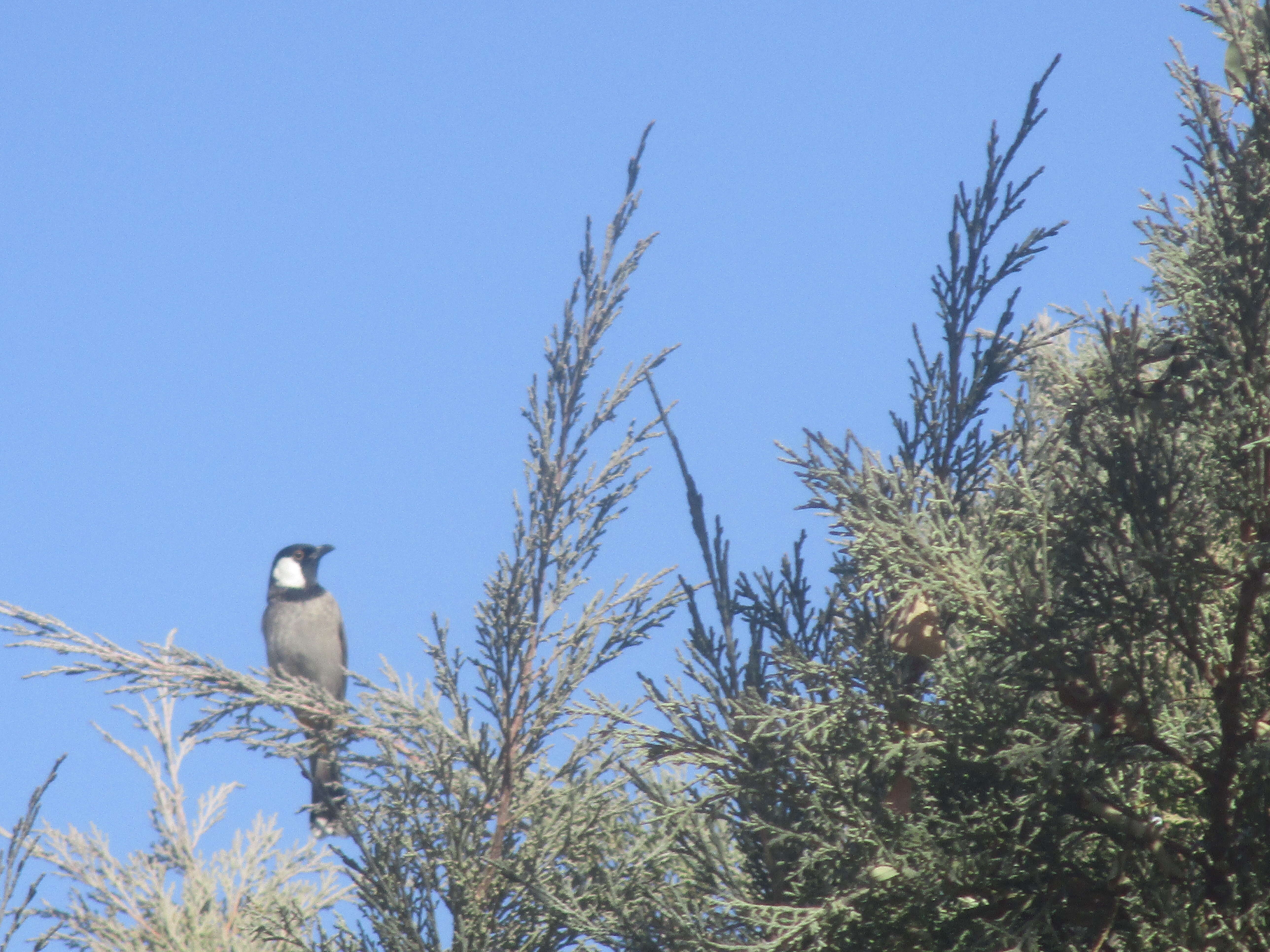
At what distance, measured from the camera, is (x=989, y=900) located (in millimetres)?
3176

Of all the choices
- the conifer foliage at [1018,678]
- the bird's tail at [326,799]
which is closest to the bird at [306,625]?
the bird's tail at [326,799]

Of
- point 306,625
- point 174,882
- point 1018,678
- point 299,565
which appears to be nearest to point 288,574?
point 299,565

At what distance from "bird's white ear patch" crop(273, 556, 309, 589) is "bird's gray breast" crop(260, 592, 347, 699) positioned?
1.18 feet

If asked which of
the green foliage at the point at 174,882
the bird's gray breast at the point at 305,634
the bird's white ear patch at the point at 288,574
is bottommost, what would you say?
the green foliage at the point at 174,882

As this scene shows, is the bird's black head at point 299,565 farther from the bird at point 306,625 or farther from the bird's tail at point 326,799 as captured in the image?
the bird's tail at point 326,799

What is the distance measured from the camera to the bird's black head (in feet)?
41.4

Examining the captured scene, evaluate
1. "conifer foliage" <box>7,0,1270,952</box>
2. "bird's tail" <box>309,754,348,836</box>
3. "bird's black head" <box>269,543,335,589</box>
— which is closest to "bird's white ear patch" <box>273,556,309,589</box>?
"bird's black head" <box>269,543,335,589</box>

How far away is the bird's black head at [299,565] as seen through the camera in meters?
12.6

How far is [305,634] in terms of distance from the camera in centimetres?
1199

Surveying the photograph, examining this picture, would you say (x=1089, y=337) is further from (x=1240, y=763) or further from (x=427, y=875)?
(x=427, y=875)

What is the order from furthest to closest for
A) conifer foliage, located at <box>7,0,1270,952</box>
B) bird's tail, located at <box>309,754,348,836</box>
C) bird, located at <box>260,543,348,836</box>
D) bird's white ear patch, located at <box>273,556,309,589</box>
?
bird's white ear patch, located at <box>273,556,309,589</box>
bird, located at <box>260,543,348,836</box>
bird's tail, located at <box>309,754,348,836</box>
conifer foliage, located at <box>7,0,1270,952</box>

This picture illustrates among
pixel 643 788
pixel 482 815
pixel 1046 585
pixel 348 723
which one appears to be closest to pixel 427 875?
pixel 482 815

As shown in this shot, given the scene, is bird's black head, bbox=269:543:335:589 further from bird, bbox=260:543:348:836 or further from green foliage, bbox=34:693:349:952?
green foliage, bbox=34:693:349:952

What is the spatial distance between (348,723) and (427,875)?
167 centimetres
